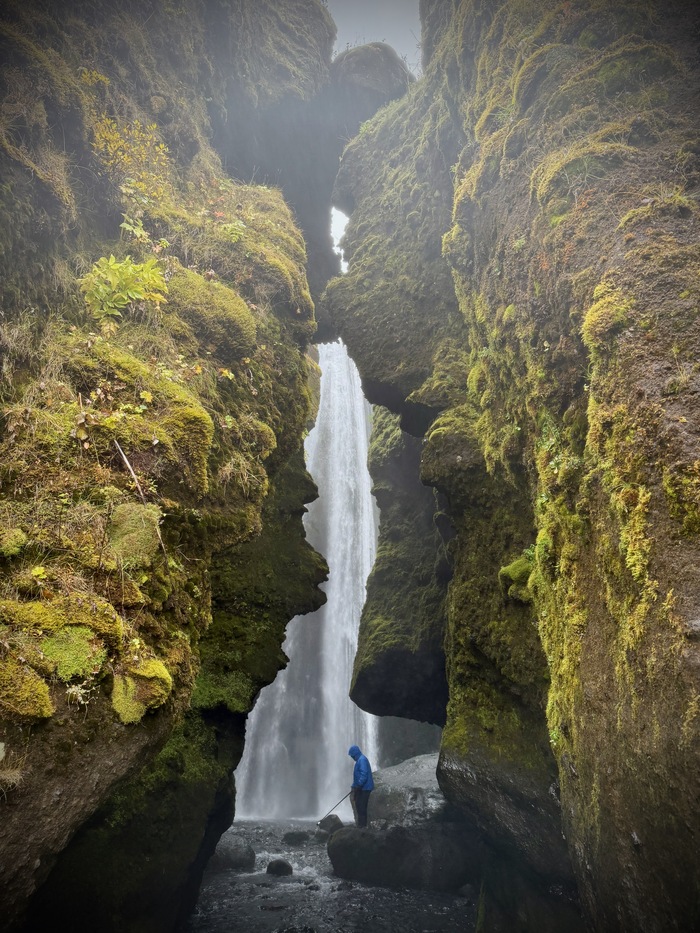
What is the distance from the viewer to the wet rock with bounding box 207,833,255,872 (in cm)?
1149

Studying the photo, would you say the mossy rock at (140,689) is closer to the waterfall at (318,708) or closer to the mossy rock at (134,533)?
the mossy rock at (134,533)

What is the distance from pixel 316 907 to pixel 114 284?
37.3ft

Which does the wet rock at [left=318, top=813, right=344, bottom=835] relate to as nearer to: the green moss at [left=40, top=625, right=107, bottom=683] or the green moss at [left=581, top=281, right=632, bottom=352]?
the green moss at [left=40, top=625, right=107, bottom=683]

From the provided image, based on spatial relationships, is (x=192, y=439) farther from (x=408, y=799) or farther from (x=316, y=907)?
(x=408, y=799)

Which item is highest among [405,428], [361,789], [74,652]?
[405,428]

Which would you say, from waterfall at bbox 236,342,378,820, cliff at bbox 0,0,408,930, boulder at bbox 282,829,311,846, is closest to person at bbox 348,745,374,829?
cliff at bbox 0,0,408,930

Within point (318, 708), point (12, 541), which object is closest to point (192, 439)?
point (12, 541)

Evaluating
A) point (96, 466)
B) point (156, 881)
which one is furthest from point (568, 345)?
point (156, 881)

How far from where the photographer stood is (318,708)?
27328 millimetres

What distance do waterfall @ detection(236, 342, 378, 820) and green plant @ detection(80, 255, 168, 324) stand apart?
20377 mm

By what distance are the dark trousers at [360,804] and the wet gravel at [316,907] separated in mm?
1200

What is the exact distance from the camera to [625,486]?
168 inches

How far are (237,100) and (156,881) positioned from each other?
59.1ft

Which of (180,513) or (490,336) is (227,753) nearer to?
(180,513)
